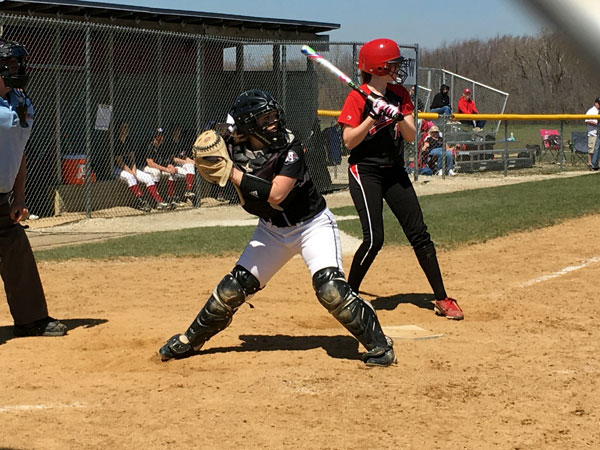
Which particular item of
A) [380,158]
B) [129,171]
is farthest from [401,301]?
[129,171]

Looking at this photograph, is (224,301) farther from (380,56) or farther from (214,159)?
(380,56)

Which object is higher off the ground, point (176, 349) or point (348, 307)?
point (348, 307)

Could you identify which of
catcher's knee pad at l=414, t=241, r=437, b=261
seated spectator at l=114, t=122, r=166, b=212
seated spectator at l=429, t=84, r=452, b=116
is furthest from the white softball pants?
seated spectator at l=429, t=84, r=452, b=116

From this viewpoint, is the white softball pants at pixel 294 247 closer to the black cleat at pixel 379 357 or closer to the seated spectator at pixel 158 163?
the black cleat at pixel 379 357

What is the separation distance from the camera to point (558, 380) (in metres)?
4.85

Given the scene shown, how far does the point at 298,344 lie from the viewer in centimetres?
580

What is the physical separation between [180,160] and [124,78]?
6.19 feet

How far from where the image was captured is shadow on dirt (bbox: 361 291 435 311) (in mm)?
7125

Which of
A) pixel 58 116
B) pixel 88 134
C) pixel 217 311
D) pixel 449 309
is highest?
pixel 58 116

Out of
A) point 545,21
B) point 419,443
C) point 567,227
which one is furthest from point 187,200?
point 545,21

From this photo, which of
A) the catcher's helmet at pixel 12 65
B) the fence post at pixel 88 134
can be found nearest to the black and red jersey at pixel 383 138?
the catcher's helmet at pixel 12 65

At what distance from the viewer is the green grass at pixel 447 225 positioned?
10.0 metres

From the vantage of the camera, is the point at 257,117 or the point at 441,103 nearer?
the point at 257,117

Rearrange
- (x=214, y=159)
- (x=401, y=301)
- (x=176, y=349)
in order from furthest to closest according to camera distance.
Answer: (x=401, y=301)
(x=176, y=349)
(x=214, y=159)
